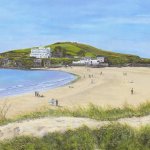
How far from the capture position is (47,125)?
37.3 feet

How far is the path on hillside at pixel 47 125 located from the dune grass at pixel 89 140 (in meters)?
0.25

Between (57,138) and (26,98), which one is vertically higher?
(57,138)

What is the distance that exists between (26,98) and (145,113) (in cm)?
3964

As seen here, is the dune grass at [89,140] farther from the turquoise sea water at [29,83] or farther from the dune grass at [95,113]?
the turquoise sea water at [29,83]

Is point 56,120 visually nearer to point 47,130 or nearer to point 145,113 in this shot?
point 47,130

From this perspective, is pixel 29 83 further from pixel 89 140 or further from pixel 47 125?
pixel 89 140

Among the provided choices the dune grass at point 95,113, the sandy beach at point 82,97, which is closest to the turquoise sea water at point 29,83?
the sandy beach at point 82,97

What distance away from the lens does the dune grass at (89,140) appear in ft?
34.3

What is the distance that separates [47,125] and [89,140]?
4.42 ft

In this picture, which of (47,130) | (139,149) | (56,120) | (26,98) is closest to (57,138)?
(47,130)

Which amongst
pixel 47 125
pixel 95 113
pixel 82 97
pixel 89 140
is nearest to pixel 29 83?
pixel 82 97

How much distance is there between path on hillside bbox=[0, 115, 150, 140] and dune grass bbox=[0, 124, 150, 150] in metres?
0.25

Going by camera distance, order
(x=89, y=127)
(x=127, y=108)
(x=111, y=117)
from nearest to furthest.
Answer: (x=89, y=127) < (x=111, y=117) < (x=127, y=108)

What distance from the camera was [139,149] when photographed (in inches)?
412
